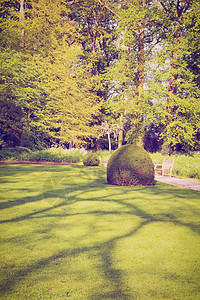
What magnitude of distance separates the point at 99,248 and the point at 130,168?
6.11m

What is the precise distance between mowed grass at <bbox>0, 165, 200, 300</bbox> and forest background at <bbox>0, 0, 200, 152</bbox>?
15704 millimetres

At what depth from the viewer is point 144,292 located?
2643mm

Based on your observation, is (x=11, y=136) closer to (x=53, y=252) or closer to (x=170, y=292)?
(x=53, y=252)

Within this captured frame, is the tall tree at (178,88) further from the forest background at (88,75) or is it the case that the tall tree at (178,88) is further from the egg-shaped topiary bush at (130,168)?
the egg-shaped topiary bush at (130,168)

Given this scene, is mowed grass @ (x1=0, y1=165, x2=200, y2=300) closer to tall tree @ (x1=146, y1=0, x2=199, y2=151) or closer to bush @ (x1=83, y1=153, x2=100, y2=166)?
bush @ (x1=83, y1=153, x2=100, y2=166)

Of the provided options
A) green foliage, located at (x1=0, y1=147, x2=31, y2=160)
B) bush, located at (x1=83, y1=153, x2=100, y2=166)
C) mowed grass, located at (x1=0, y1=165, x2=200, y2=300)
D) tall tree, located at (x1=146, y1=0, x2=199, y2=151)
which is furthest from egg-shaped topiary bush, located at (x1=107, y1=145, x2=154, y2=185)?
green foliage, located at (x1=0, y1=147, x2=31, y2=160)

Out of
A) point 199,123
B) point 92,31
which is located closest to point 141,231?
point 199,123

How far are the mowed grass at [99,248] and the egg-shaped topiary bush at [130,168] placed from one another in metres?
2.52

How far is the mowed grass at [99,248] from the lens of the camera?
272 centimetres

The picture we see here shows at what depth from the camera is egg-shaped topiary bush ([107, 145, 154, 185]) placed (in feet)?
32.0

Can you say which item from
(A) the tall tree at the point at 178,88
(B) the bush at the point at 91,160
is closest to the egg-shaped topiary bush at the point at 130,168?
(B) the bush at the point at 91,160

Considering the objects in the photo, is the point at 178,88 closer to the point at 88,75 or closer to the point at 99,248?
the point at 88,75

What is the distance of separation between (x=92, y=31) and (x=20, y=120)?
18.4 m

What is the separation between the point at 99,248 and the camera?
3.85 metres
